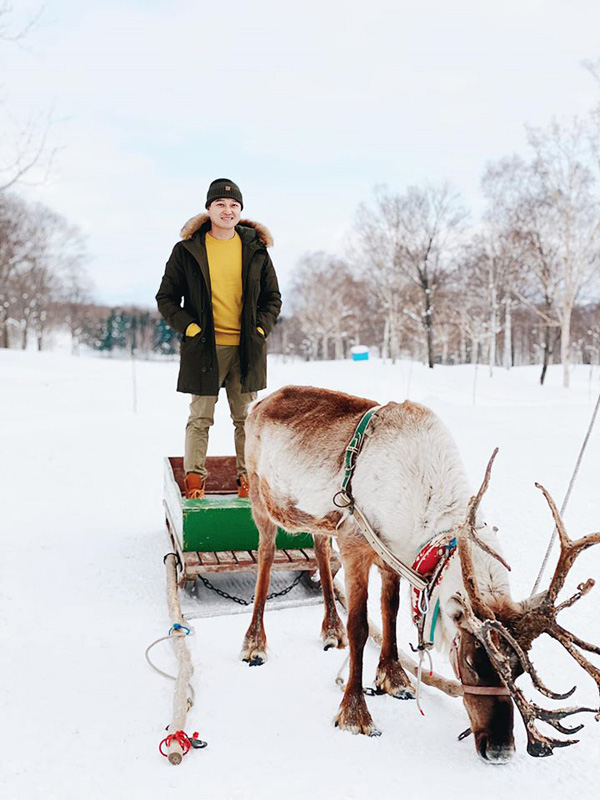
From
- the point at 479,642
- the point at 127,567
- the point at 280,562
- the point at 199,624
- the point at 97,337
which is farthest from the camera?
the point at 97,337

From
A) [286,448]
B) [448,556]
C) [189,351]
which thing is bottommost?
[448,556]

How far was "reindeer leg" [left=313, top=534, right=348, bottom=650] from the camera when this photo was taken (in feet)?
12.5

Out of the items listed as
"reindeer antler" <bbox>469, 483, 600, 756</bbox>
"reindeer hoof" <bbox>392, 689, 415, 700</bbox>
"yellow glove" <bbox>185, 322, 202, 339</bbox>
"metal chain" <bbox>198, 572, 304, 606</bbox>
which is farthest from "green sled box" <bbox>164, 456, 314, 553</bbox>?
"reindeer antler" <bbox>469, 483, 600, 756</bbox>

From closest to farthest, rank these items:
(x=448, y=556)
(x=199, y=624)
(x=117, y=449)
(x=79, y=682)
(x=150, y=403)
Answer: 1. (x=448, y=556)
2. (x=79, y=682)
3. (x=199, y=624)
4. (x=117, y=449)
5. (x=150, y=403)

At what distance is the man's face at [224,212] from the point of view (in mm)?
4590

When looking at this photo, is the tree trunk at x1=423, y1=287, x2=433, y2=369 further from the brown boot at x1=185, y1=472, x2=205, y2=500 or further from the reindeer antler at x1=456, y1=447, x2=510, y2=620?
the reindeer antler at x1=456, y1=447, x2=510, y2=620

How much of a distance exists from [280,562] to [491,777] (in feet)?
6.96

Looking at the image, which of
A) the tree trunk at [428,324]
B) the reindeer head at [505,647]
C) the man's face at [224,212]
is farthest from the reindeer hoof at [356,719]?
the tree trunk at [428,324]

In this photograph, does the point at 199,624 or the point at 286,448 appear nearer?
the point at 286,448

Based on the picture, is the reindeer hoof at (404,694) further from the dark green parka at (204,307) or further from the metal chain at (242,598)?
the dark green parka at (204,307)

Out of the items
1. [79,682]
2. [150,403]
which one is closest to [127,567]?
[79,682]

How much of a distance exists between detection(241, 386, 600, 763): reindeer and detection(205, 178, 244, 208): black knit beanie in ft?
5.32

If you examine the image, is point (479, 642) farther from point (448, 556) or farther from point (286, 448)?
point (286, 448)

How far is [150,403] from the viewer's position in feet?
59.1
